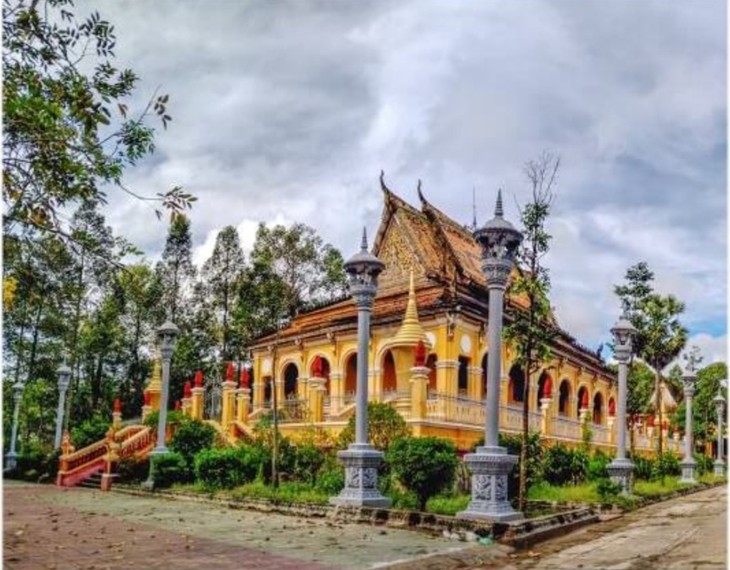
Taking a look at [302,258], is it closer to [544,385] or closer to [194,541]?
[544,385]

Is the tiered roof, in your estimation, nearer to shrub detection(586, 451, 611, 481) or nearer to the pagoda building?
the pagoda building

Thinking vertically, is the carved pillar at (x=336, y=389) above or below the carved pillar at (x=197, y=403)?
above

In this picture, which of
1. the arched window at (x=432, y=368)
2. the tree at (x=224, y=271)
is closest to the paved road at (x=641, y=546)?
the arched window at (x=432, y=368)

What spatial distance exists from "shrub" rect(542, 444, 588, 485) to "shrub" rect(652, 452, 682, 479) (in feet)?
15.0

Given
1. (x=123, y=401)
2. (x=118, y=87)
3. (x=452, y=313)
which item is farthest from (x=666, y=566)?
(x=123, y=401)

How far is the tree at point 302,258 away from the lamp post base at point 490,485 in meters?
18.5

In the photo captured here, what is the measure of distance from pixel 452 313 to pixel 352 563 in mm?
13628

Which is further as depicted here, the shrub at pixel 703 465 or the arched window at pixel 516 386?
the shrub at pixel 703 465

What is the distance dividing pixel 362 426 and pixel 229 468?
3.88 m

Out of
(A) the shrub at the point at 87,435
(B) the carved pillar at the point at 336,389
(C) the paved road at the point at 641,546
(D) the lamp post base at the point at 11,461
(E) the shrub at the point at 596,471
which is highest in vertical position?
(B) the carved pillar at the point at 336,389

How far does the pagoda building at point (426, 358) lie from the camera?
18.2 m

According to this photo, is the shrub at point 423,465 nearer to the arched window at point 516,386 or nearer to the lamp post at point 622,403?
the lamp post at point 622,403

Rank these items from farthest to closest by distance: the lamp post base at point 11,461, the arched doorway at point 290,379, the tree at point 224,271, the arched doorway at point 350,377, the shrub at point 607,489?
the tree at point 224,271
the arched doorway at point 290,379
the arched doorway at point 350,377
the lamp post base at point 11,461
the shrub at point 607,489

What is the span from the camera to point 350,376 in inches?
952
